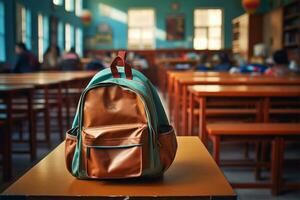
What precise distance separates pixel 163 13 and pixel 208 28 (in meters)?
1.60

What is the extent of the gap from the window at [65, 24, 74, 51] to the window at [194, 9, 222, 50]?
4247mm

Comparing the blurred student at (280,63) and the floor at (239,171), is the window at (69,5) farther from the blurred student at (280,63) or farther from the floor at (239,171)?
the blurred student at (280,63)

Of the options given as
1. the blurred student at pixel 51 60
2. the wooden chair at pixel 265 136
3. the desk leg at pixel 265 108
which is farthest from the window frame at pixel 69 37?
the wooden chair at pixel 265 136

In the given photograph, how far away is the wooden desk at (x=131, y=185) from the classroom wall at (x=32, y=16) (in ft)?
23.0

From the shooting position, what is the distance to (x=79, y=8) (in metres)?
14.1

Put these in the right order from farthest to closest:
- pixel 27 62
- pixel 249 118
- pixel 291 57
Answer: pixel 291 57, pixel 27 62, pixel 249 118

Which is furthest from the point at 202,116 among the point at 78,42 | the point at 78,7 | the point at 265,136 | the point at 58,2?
the point at 78,42

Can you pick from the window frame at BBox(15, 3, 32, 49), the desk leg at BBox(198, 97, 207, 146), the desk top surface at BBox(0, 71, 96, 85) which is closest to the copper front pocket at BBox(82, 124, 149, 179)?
the desk leg at BBox(198, 97, 207, 146)

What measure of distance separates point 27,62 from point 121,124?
19.6 ft

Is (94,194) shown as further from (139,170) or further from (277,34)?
(277,34)

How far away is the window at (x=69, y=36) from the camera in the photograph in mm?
12502

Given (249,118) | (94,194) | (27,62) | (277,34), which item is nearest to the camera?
(94,194)

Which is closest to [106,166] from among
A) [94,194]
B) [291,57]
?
[94,194]

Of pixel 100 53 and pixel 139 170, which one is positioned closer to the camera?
pixel 139 170
